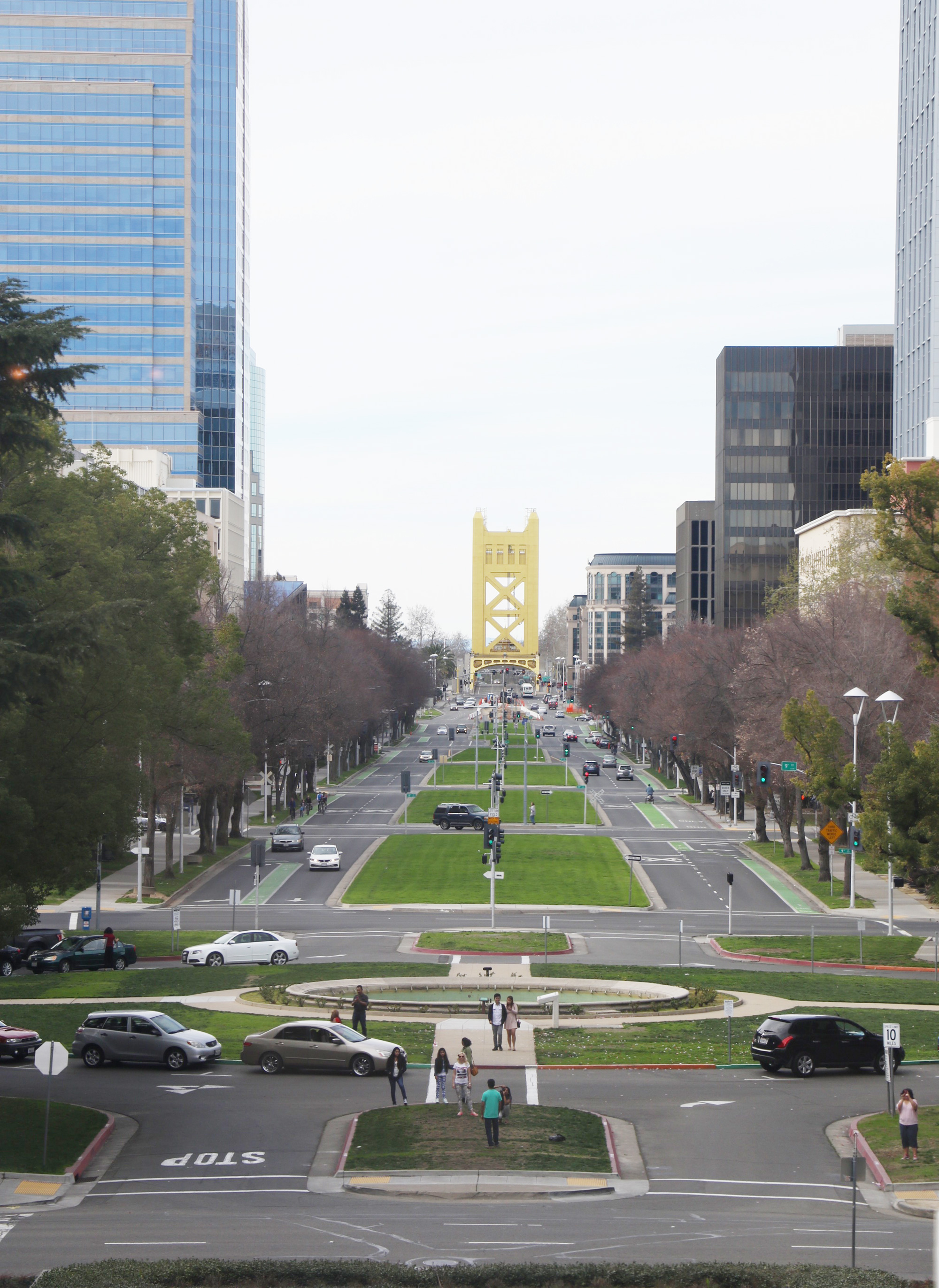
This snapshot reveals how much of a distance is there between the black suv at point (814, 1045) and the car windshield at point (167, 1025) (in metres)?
12.4

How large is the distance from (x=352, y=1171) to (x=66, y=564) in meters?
13.7

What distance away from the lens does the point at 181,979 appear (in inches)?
1554

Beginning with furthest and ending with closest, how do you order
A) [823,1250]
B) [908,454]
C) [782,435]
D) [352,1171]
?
[782,435], [908,454], [352,1171], [823,1250]

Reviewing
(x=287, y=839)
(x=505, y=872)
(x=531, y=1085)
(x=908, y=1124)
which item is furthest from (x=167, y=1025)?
(x=287, y=839)

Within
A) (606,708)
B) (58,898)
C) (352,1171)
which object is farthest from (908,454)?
(352,1171)

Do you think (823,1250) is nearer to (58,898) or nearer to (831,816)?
(831,816)

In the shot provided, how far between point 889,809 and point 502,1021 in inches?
380

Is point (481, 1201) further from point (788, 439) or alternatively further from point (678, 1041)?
point (788, 439)

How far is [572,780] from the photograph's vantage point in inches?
4550

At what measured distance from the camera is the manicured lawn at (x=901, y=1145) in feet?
70.1

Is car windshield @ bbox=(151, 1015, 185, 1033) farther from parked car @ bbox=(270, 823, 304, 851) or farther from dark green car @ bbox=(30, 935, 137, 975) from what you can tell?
parked car @ bbox=(270, 823, 304, 851)

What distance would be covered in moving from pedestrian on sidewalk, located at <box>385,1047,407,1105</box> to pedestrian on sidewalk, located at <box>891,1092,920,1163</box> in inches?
344

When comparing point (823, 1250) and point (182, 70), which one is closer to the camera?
point (823, 1250)

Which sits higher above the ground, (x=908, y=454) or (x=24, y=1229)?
(x=908, y=454)
